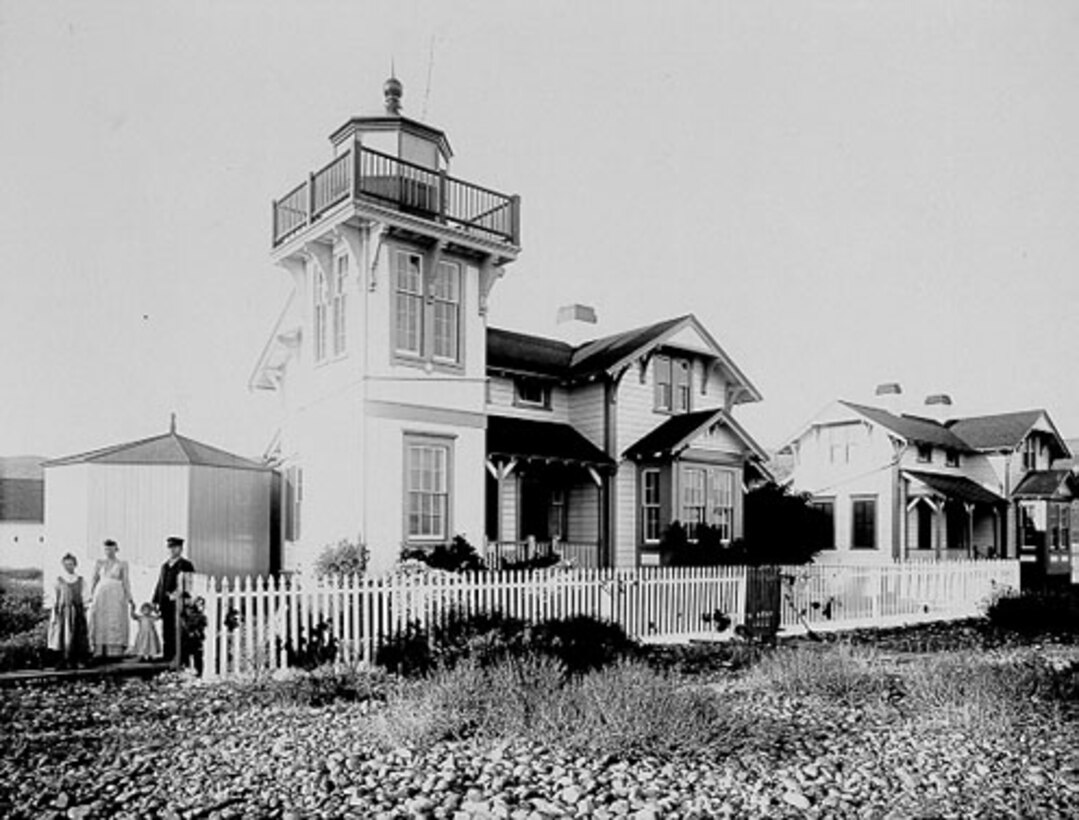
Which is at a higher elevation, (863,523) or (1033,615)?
(863,523)

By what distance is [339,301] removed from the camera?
16.8 m

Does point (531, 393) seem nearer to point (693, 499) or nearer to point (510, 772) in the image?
point (693, 499)

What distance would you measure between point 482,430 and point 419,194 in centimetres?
439

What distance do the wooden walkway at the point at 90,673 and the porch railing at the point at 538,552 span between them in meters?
7.19

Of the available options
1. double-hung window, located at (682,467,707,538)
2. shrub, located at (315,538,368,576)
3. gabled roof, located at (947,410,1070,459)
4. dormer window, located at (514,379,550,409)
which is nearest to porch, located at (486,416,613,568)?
dormer window, located at (514,379,550,409)

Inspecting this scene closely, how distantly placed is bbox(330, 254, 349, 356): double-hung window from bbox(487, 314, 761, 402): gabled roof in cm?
405

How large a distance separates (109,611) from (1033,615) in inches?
654

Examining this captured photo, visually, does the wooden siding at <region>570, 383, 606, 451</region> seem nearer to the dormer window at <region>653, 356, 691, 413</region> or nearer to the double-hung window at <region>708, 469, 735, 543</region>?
the dormer window at <region>653, 356, 691, 413</region>

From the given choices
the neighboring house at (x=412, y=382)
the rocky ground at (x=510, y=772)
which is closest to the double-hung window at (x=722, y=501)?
the neighboring house at (x=412, y=382)

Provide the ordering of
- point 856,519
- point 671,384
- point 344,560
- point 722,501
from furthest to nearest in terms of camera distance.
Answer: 1. point 856,519
2. point 671,384
3. point 722,501
4. point 344,560

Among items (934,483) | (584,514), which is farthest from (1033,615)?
(934,483)

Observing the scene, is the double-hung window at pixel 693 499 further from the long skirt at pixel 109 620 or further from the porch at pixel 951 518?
the long skirt at pixel 109 620

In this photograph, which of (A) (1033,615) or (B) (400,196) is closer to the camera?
(B) (400,196)

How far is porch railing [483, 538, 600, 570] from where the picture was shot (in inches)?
740
